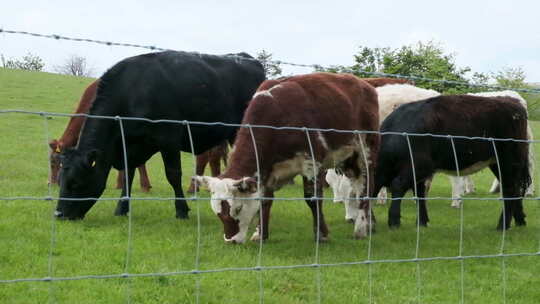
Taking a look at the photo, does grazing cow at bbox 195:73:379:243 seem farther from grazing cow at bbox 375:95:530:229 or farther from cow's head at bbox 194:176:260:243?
grazing cow at bbox 375:95:530:229

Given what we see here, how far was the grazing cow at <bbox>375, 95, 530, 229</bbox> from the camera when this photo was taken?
8.84 metres

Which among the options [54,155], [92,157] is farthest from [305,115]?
[54,155]

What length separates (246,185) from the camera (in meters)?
6.90

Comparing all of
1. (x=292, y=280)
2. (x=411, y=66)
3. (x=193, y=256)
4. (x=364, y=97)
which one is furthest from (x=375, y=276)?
(x=411, y=66)

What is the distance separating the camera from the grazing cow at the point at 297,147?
711cm

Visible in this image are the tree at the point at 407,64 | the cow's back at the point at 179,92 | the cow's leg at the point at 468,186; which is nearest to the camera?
the cow's back at the point at 179,92

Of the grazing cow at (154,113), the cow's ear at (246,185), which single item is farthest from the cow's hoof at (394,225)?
the grazing cow at (154,113)

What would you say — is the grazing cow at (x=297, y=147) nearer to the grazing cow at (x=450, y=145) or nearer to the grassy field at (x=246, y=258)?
the grassy field at (x=246, y=258)

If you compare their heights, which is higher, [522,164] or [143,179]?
[522,164]

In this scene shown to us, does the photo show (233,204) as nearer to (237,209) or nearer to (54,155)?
(237,209)

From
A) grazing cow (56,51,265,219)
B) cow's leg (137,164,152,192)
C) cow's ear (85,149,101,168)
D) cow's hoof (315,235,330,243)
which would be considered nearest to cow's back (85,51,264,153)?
grazing cow (56,51,265,219)

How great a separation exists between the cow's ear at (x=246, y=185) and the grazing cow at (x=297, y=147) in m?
0.01

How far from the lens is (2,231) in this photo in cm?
707

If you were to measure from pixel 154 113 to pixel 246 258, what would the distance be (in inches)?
128
